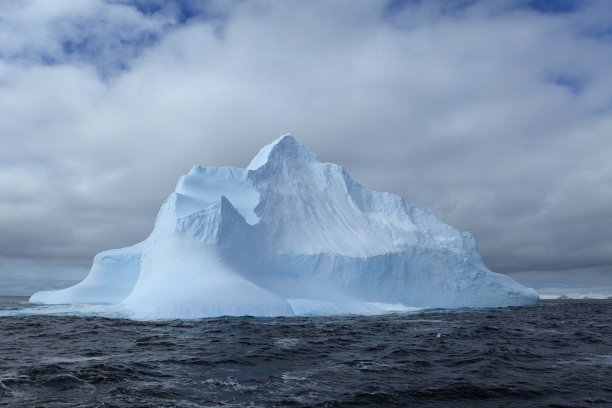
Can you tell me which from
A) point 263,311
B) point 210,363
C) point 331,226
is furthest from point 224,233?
point 210,363

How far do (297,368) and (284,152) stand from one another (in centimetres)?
2495

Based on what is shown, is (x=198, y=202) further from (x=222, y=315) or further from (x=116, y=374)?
(x=116, y=374)

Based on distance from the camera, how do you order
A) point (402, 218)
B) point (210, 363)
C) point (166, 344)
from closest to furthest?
point (210, 363)
point (166, 344)
point (402, 218)

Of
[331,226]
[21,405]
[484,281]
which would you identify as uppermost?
[331,226]

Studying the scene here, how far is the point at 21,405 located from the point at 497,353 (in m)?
10.2

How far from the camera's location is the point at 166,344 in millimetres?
12898

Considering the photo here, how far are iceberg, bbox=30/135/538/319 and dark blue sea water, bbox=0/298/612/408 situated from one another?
7492 millimetres

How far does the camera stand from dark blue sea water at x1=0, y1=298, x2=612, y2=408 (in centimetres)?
766

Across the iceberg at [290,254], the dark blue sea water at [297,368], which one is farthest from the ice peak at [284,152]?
the dark blue sea water at [297,368]

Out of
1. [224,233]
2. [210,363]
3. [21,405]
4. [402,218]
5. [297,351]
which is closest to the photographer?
[21,405]

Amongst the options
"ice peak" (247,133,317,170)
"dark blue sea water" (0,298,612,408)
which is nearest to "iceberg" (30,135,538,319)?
"ice peak" (247,133,317,170)

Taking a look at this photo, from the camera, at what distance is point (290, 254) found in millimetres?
28844

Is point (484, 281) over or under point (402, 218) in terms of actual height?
under

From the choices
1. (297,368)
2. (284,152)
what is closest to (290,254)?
(284,152)
